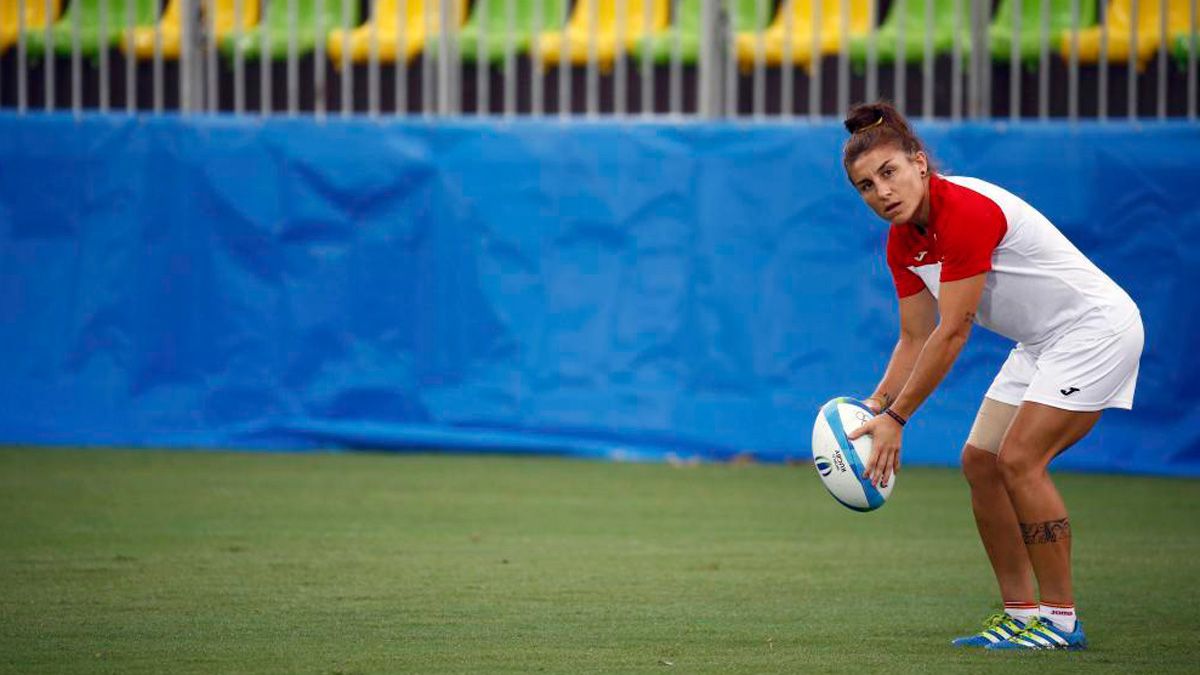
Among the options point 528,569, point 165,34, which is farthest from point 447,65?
point 528,569

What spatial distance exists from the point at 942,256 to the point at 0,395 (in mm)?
8220

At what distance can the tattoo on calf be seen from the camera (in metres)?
5.33

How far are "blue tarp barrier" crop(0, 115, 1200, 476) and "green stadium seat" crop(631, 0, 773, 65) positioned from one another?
1.74m

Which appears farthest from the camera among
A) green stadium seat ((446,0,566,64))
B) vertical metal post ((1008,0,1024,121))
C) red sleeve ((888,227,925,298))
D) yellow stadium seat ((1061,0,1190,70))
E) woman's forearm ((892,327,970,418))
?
green stadium seat ((446,0,566,64))

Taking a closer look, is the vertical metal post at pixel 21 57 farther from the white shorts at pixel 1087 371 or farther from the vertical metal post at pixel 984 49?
the white shorts at pixel 1087 371

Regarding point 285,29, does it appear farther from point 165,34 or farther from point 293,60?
point 165,34

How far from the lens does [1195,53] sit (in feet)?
Answer: 38.1

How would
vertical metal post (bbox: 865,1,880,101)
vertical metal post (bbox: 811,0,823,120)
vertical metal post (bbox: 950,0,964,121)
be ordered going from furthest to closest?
vertical metal post (bbox: 865,1,880,101) → vertical metal post (bbox: 811,0,823,120) → vertical metal post (bbox: 950,0,964,121)

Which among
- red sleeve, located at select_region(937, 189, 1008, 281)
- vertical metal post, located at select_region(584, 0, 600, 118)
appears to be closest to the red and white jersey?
red sleeve, located at select_region(937, 189, 1008, 281)

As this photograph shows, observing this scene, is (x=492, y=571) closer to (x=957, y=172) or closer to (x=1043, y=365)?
(x=1043, y=365)

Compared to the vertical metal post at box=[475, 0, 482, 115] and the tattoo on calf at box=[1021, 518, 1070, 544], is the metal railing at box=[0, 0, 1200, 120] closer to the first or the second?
the vertical metal post at box=[475, 0, 482, 115]

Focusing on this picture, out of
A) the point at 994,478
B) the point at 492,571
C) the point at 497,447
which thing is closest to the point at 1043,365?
the point at 994,478

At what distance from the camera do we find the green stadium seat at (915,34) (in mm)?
12391

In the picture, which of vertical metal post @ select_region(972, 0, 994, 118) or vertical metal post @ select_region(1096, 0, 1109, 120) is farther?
vertical metal post @ select_region(972, 0, 994, 118)
